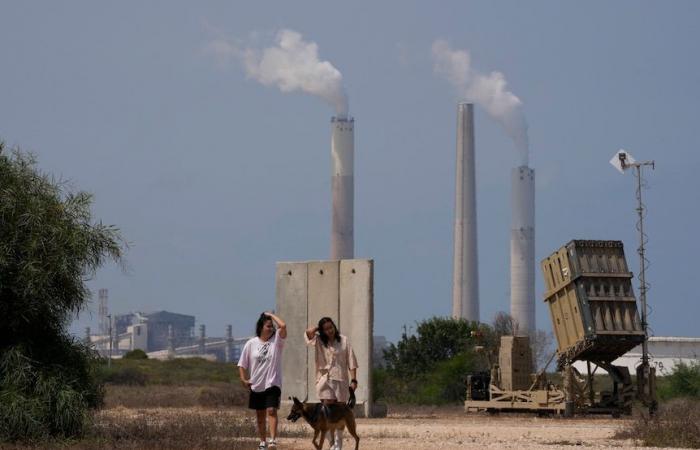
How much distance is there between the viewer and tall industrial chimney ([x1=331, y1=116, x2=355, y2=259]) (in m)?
135

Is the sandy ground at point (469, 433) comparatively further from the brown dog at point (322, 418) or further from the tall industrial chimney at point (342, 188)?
the tall industrial chimney at point (342, 188)

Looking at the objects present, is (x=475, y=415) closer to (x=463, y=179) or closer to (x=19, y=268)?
(x=19, y=268)

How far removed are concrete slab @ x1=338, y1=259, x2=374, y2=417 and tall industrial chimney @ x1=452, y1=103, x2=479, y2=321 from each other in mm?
109672

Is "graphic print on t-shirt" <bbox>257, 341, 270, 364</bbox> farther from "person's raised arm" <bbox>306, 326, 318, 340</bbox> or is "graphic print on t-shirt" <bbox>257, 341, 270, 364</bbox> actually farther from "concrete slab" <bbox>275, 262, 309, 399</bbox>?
"concrete slab" <bbox>275, 262, 309, 399</bbox>

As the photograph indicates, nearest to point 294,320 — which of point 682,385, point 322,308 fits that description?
point 322,308

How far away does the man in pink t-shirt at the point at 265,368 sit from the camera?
1645cm

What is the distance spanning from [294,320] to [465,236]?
110251mm

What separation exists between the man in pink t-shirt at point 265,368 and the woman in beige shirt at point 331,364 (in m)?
0.44

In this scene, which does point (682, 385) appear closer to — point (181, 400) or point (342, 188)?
point (181, 400)

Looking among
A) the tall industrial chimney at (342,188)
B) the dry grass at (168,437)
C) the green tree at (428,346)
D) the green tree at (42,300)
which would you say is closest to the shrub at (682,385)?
the green tree at (428,346)

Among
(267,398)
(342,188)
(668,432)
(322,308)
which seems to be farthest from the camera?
(342,188)

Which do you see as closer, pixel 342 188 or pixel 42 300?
pixel 42 300

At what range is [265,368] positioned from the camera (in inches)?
649

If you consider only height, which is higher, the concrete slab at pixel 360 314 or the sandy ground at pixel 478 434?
the concrete slab at pixel 360 314
